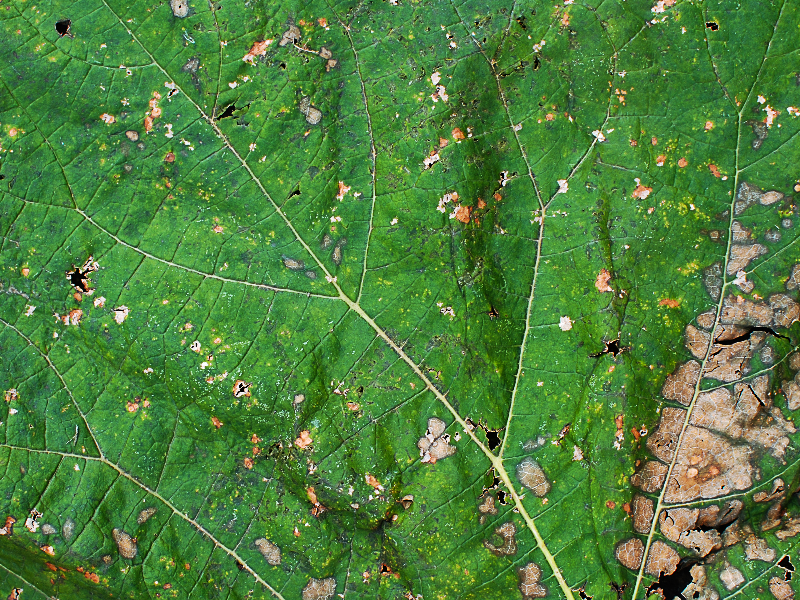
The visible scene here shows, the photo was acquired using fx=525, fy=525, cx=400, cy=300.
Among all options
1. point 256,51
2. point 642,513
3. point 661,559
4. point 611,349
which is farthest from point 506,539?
point 256,51

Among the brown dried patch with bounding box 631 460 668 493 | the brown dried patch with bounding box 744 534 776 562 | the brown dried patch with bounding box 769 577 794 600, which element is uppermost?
the brown dried patch with bounding box 631 460 668 493

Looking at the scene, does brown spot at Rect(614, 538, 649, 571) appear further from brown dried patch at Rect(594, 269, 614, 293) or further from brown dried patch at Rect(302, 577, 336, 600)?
brown dried patch at Rect(302, 577, 336, 600)

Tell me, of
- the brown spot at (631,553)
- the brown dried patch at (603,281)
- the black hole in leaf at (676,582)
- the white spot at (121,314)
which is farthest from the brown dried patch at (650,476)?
the white spot at (121,314)

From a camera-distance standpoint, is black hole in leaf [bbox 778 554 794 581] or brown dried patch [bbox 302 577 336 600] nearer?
black hole in leaf [bbox 778 554 794 581]

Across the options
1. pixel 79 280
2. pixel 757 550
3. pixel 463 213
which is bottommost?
pixel 757 550

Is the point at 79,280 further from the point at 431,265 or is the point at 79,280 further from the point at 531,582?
the point at 531,582

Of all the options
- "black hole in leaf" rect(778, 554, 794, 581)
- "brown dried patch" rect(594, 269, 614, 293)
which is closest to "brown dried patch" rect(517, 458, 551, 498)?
"brown dried patch" rect(594, 269, 614, 293)
